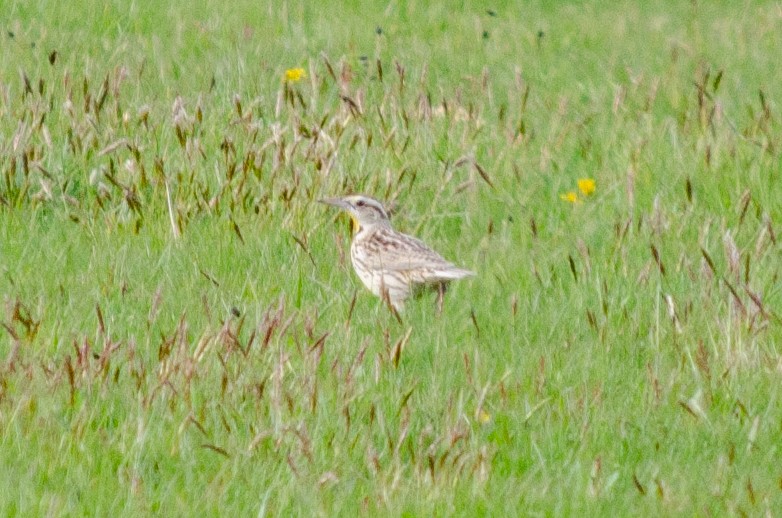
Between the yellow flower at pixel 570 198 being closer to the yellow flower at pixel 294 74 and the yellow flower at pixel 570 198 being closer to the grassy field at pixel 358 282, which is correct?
the grassy field at pixel 358 282

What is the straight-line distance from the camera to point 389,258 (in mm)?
6488

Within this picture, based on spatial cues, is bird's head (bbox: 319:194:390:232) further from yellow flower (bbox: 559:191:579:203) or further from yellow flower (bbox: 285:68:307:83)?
yellow flower (bbox: 285:68:307:83)

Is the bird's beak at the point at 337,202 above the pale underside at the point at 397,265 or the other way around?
above

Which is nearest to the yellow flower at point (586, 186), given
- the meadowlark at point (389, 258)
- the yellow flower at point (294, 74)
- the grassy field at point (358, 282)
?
the grassy field at point (358, 282)

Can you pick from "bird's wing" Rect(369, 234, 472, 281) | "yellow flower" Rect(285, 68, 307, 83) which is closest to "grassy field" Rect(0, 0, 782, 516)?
"yellow flower" Rect(285, 68, 307, 83)

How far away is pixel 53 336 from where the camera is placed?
538 cm

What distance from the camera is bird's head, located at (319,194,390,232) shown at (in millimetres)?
6938

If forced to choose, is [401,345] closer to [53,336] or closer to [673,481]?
[673,481]

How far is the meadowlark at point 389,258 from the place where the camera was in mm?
6352

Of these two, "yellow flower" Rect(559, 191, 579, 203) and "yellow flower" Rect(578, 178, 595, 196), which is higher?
"yellow flower" Rect(578, 178, 595, 196)

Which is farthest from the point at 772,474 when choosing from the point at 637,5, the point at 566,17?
the point at 637,5

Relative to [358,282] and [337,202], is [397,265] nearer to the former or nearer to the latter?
[358,282]

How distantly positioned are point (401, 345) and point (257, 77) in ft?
14.1

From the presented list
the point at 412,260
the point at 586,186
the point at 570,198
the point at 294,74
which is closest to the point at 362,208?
the point at 412,260
